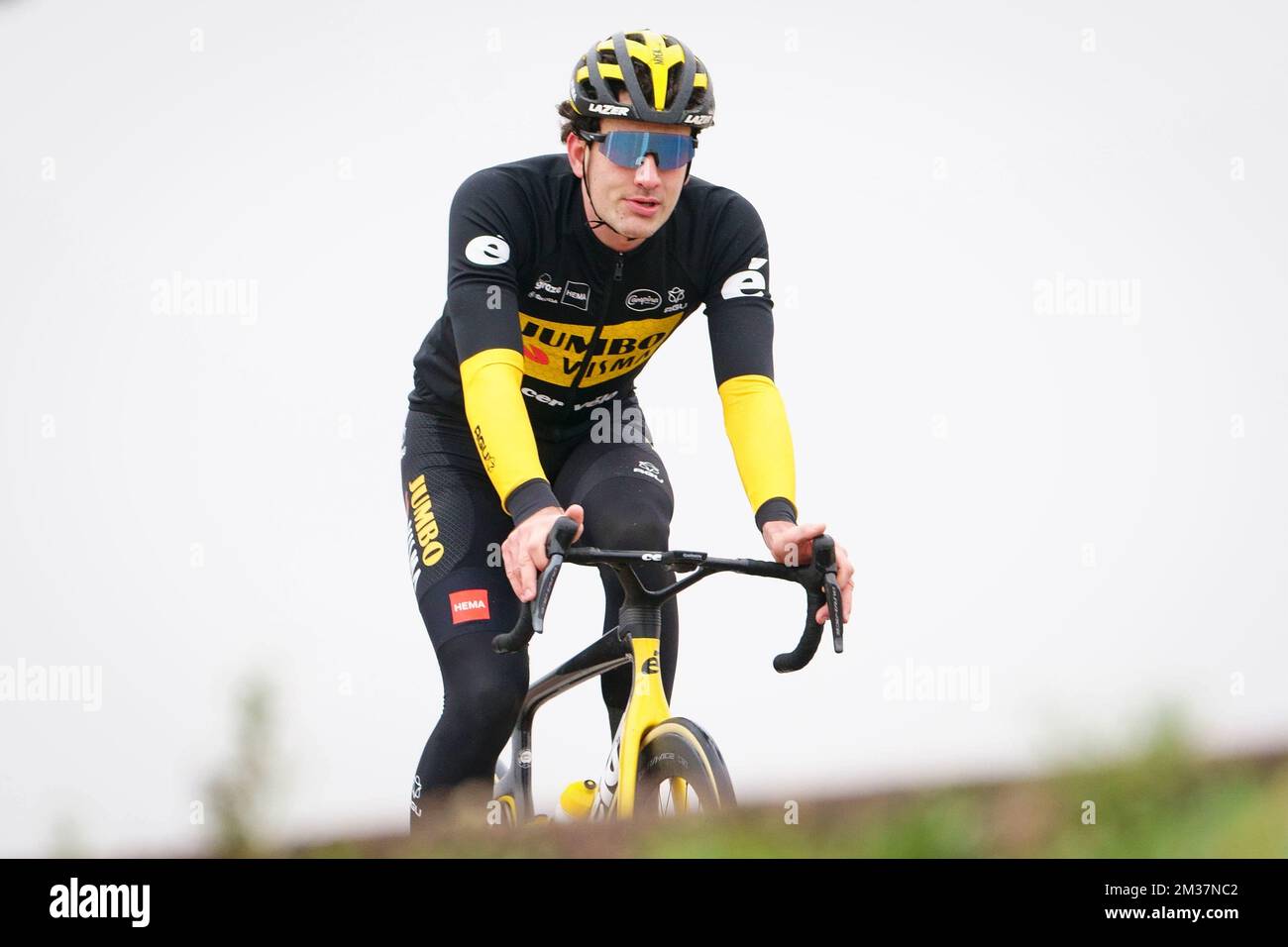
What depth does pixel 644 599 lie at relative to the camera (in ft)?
15.2

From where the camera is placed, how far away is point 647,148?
15.9ft

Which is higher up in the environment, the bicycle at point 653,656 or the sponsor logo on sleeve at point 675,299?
the sponsor logo on sleeve at point 675,299

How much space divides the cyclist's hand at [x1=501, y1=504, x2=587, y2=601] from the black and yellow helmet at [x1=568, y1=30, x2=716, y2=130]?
1359mm

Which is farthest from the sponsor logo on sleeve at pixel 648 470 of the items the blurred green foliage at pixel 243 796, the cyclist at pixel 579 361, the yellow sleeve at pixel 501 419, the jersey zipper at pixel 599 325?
the blurred green foliage at pixel 243 796

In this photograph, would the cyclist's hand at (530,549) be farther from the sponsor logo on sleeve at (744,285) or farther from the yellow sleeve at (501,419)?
the sponsor logo on sleeve at (744,285)

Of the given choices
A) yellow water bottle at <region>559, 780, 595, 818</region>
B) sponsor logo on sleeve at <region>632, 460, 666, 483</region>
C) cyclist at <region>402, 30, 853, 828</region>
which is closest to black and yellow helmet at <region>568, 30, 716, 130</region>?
cyclist at <region>402, 30, 853, 828</region>

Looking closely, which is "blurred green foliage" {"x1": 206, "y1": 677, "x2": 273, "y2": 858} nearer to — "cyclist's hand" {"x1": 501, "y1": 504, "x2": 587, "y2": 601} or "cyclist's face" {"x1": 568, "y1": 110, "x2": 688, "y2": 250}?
A: "cyclist's hand" {"x1": 501, "y1": 504, "x2": 587, "y2": 601}

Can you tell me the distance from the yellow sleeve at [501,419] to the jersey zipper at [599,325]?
0.58 m

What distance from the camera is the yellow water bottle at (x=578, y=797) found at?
520 centimetres

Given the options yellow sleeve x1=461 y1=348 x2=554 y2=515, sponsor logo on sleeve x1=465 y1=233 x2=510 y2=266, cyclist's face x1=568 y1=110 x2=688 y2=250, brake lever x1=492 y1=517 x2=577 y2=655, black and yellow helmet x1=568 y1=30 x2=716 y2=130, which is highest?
black and yellow helmet x1=568 y1=30 x2=716 y2=130

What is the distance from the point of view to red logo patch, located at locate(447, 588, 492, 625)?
5089 millimetres
